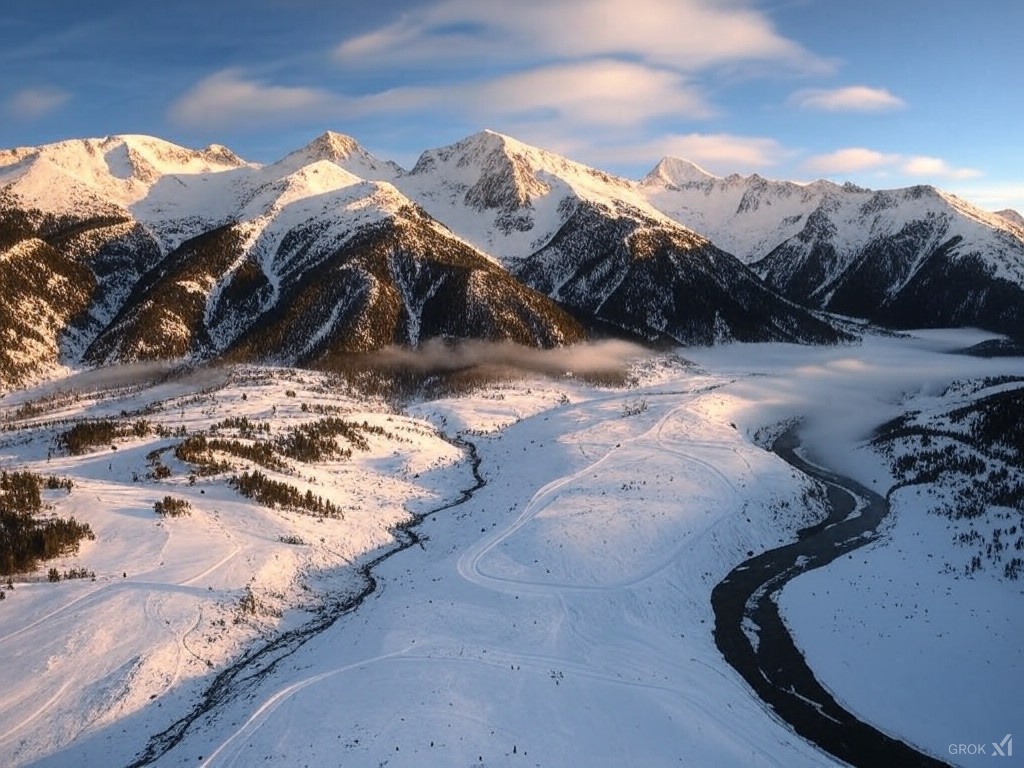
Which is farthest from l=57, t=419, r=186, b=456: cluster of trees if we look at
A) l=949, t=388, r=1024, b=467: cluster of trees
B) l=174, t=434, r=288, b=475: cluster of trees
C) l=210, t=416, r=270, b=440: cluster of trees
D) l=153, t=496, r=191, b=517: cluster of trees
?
l=949, t=388, r=1024, b=467: cluster of trees

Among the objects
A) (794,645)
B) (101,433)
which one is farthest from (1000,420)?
(101,433)

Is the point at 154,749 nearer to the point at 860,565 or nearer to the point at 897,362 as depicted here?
the point at 860,565

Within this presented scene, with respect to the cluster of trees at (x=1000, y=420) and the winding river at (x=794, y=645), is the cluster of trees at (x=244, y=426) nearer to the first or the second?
the winding river at (x=794, y=645)

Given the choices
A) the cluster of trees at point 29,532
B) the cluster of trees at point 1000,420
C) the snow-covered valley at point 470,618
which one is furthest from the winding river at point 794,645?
the cluster of trees at point 29,532

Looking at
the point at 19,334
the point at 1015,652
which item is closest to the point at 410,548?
the point at 1015,652

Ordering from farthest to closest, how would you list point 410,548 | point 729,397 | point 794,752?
point 729,397
point 410,548
point 794,752

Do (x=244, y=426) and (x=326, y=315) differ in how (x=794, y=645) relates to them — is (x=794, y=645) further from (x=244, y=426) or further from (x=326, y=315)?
(x=326, y=315)
